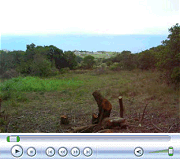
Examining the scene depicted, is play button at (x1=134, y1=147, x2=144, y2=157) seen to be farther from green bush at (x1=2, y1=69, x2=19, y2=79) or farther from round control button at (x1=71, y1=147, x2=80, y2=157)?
green bush at (x1=2, y1=69, x2=19, y2=79)

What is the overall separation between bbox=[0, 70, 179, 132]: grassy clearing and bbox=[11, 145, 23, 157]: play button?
171cm

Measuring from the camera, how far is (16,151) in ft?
3.00

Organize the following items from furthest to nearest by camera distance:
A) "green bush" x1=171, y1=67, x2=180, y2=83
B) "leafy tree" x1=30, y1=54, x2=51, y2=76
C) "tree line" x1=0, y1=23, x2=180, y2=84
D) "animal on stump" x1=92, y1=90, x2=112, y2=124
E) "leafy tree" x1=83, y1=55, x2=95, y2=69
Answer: "green bush" x1=171, y1=67, x2=180, y2=83
"leafy tree" x1=30, y1=54, x2=51, y2=76
"tree line" x1=0, y1=23, x2=180, y2=84
"leafy tree" x1=83, y1=55, x2=95, y2=69
"animal on stump" x1=92, y1=90, x2=112, y2=124

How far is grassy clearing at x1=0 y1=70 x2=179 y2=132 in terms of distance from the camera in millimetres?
2959

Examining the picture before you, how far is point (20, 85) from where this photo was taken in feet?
12.4

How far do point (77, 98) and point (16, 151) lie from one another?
2.82m

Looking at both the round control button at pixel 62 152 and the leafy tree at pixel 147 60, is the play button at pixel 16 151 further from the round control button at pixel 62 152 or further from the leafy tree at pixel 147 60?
the leafy tree at pixel 147 60

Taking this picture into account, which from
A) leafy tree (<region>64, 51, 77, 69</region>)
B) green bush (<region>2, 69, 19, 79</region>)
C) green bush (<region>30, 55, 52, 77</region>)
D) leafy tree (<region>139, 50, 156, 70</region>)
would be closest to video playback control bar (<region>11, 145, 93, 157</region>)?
leafy tree (<region>64, 51, 77, 69</region>)

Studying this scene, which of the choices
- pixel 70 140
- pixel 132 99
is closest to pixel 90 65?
pixel 132 99

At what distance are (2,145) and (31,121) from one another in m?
2.03

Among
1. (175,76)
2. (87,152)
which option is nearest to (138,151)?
(87,152)

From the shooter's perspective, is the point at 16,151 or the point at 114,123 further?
the point at 114,123

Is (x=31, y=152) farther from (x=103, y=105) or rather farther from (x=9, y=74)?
(x=9, y=74)

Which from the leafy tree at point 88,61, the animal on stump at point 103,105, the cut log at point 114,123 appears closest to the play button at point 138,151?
the cut log at point 114,123
